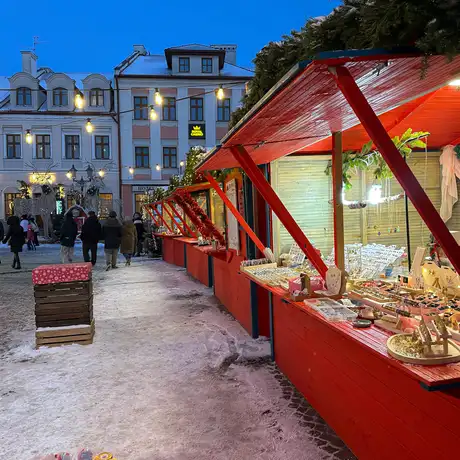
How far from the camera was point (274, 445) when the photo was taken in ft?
11.0

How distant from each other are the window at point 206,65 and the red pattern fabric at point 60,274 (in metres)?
28.7

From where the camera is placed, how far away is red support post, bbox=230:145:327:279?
3.98m

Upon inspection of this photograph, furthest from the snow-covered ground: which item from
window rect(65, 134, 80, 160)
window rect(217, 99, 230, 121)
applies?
window rect(217, 99, 230, 121)

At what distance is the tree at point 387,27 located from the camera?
1.98 meters

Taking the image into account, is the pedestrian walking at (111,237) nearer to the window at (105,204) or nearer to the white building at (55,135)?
the window at (105,204)

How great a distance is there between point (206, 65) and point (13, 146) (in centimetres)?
1510

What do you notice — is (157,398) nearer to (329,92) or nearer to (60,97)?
(329,92)

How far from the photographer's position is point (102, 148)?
32.4 metres

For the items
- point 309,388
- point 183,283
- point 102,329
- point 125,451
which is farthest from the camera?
point 183,283

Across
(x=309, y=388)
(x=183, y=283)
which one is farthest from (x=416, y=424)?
(x=183, y=283)

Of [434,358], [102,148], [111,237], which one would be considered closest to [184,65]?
[102,148]

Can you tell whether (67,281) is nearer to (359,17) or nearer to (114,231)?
(359,17)

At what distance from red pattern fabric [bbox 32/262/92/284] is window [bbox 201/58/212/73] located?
2873 cm

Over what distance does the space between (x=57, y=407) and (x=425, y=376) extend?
11.2 ft
